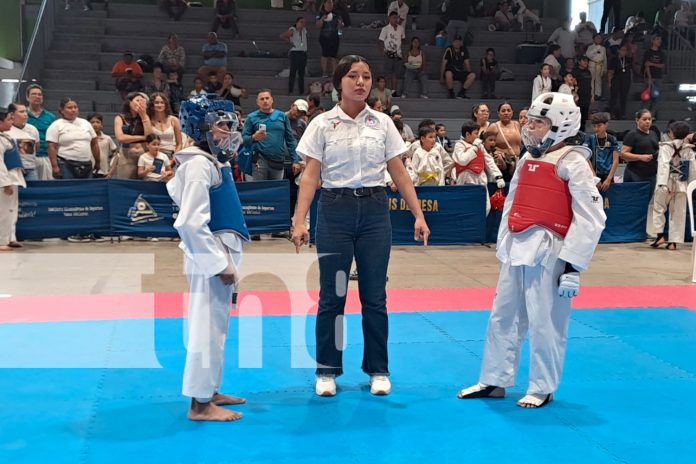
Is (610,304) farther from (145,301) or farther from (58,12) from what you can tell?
(58,12)

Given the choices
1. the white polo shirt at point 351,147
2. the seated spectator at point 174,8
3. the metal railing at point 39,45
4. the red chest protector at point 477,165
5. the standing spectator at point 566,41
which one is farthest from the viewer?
the seated spectator at point 174,8

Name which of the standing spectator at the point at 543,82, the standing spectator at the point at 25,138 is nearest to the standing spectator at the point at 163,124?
the standing spectator at the point at 25,138

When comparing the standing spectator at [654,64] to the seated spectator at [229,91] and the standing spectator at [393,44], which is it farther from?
the seated spectator at [229,91]

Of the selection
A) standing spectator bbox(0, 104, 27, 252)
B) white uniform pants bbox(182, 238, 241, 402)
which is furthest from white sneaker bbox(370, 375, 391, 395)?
standing spectator bbox(0, 104, 27, 252)

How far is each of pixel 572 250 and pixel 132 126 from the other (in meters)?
7.70

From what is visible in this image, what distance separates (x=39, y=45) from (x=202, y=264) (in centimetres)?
1488

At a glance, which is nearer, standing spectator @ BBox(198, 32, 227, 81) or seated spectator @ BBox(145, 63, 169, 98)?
seated spectator @ BBox(145, 63, 169, 98)

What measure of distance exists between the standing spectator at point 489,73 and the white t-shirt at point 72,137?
32.3 feet

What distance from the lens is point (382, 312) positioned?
470cm

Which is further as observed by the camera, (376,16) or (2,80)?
(376,16)

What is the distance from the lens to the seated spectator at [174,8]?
18500 mm

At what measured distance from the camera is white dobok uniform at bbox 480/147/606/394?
4.28m

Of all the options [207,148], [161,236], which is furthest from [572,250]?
[161,236]

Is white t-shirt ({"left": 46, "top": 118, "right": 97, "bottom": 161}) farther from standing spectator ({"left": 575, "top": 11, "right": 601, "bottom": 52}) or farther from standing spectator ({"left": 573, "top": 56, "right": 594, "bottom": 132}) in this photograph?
standing spectator ({"left": 575, "top": 11, "right": 601, "bottom": 52})
